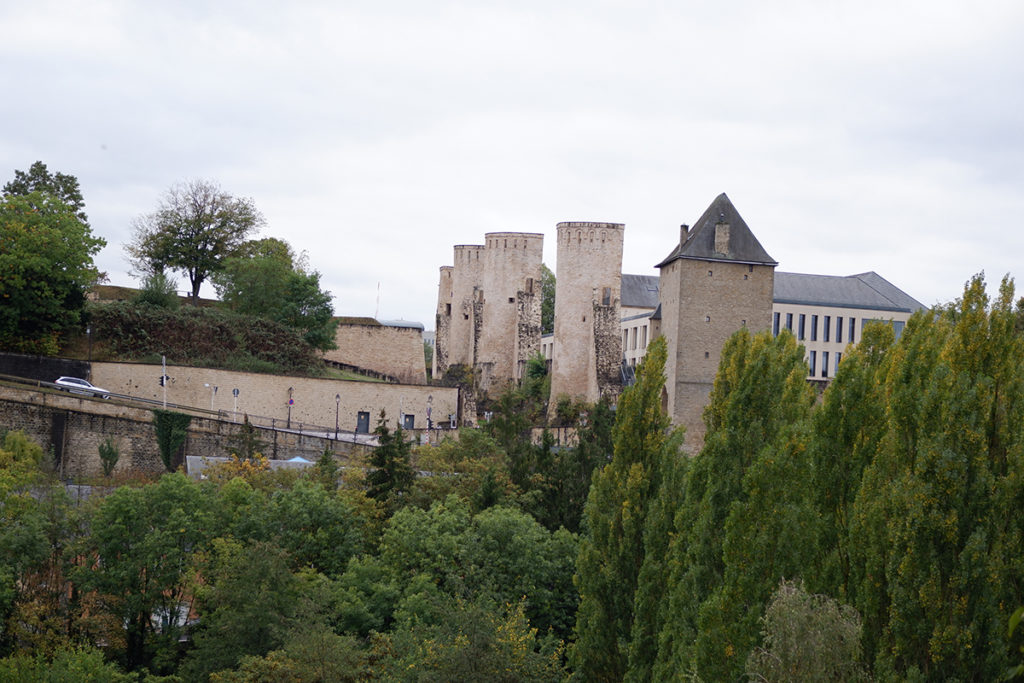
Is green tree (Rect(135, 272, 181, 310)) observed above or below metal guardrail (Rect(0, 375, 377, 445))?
above

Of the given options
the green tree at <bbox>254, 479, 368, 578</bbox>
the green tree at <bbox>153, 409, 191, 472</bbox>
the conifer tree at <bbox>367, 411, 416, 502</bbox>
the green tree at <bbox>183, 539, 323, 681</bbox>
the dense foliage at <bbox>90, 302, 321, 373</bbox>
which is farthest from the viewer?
the dense foliage at <bbox>90, 302, 321, 373</bbox>

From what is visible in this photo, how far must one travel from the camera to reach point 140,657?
1083 inches

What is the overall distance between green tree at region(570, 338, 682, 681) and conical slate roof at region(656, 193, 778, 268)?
76.6 ft

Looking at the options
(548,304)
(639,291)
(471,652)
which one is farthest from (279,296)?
(471,652)

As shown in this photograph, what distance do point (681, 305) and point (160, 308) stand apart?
24481 millimetres

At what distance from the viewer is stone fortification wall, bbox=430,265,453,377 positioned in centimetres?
6562

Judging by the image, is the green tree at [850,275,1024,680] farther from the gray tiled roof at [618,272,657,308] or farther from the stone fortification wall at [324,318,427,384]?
the gray tiled roof at [618,272,657,308]

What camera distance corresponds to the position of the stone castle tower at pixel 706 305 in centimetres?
4372

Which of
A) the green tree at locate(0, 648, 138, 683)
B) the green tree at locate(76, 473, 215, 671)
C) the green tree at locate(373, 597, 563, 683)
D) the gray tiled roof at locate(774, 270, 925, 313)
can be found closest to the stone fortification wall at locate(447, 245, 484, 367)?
the gray tiled roof at locate(774, 270, 925, 313)

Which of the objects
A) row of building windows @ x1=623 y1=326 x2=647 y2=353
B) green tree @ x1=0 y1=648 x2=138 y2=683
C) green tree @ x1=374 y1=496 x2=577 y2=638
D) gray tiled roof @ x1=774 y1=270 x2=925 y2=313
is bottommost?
green tree @ x1=0 y1=648 x2=138 y2=683

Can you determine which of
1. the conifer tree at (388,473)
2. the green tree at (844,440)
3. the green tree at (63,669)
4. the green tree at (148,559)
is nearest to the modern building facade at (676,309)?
the conifer tree at (388,473)

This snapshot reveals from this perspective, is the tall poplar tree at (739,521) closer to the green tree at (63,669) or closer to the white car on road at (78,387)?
the green tree at (63,669)

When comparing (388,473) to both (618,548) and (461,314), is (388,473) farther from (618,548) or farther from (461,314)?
(461,314)

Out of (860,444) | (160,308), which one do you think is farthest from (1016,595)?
(160,308)
